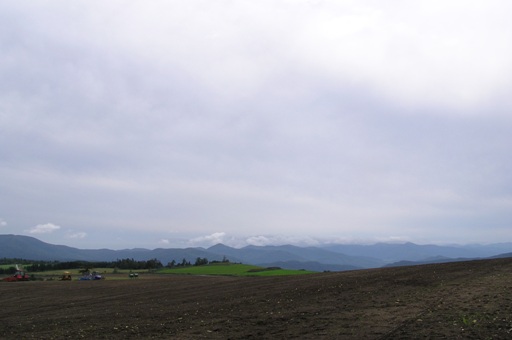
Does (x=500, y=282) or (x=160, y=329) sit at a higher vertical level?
(x=500, y=282)

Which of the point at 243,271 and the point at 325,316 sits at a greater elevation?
the point at 325,316

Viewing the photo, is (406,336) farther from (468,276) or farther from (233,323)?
(468,276)

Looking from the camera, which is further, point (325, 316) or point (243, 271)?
point (243, 271)

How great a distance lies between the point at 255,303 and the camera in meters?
25.0

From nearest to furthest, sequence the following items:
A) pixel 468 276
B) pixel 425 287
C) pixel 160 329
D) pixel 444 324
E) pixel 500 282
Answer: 1. pixel 444 324
2. pixel 160 329
3. pixel 500 282
4. pixel 425 287
5. pixel 468 276

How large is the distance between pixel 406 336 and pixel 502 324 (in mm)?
3072

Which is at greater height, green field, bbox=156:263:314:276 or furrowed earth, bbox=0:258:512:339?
furrowed earth, bbox=0:258:512:339

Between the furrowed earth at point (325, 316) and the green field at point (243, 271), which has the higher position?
the furrowed earth at point (325, 316)

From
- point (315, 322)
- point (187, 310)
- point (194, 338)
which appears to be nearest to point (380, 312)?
point (315, 322)

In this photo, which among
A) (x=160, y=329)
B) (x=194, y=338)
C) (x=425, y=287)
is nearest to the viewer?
(x=194, y=338)

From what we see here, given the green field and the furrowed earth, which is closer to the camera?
the furrowed earth

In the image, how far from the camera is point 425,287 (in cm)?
2494

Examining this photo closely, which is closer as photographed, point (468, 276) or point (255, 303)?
point (255, 303)

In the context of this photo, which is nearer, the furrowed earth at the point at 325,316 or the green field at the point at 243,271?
the furrowed earth at the point at 325,316
